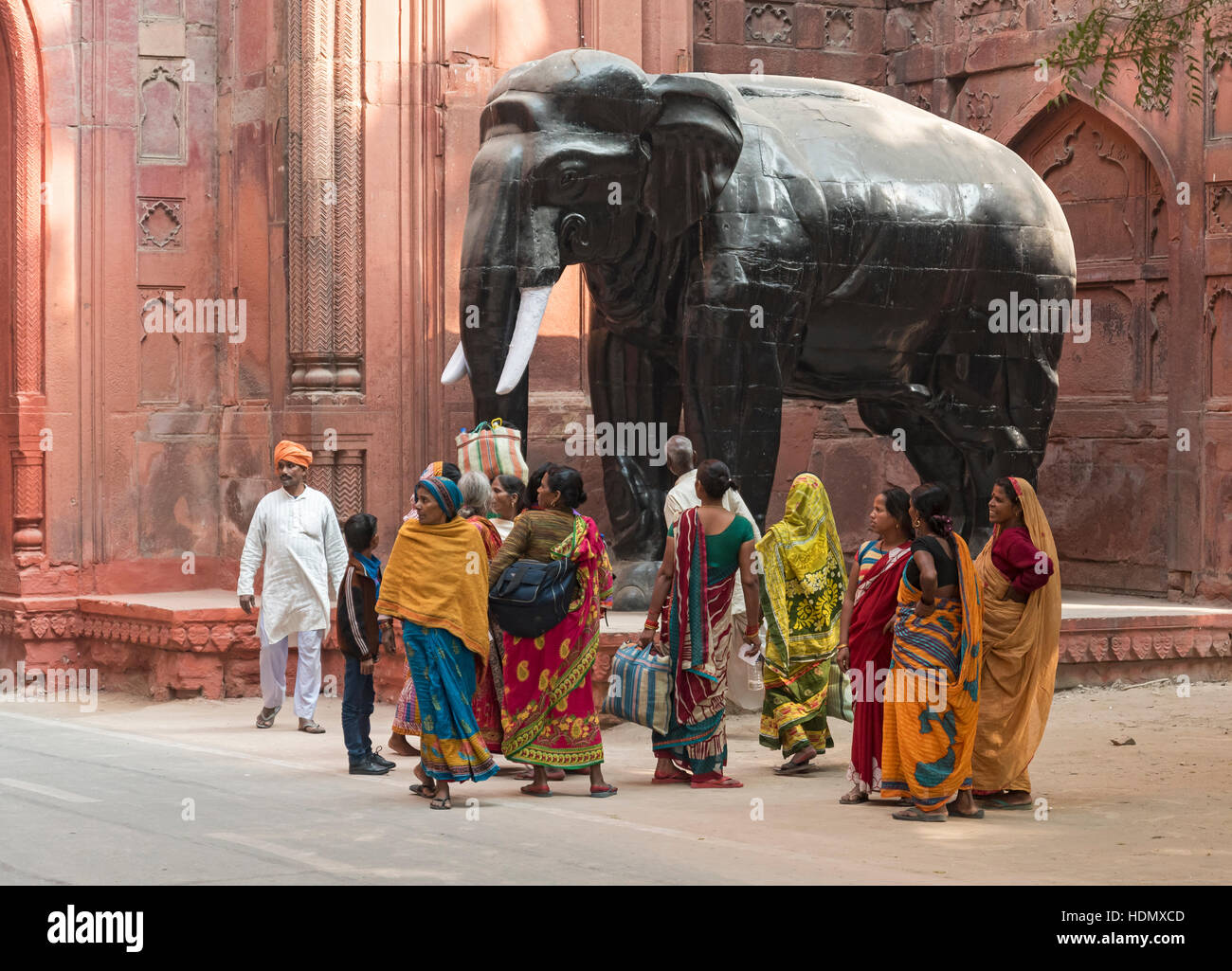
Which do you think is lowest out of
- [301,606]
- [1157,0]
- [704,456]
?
[301,606]

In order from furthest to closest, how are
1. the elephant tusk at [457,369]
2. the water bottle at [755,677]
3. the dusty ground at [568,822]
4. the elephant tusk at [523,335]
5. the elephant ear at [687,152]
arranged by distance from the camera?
the elephant tusk at [457,369]
the elephant ear at [687,152]
the elephant tusk at [523,335]
the water bottle at [755,677]
the dusty ground at [568,822]

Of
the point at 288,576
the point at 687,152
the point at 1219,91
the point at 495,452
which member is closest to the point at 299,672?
the point at 288,576

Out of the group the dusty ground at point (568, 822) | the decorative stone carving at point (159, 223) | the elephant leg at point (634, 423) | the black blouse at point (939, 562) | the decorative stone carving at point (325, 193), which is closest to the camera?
the dusty ground at point (568, 822)

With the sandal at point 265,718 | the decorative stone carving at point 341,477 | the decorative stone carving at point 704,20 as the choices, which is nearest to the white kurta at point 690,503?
the sandal at point 265,718

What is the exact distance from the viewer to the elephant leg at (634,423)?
415 inches

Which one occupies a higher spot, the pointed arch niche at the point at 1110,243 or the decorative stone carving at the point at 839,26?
the decorative stone carving at the point at 839,26

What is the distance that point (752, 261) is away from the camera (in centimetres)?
983

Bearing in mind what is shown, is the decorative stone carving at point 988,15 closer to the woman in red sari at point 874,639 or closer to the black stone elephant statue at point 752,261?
the black stone elephant statue at point 752,261

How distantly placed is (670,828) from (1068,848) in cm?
138

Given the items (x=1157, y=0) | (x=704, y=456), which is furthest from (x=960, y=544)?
(x=1157, y=0)

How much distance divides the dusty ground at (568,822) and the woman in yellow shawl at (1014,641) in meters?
0.22

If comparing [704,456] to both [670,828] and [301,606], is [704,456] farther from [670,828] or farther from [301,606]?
[670,828]

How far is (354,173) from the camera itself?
11.4 metres

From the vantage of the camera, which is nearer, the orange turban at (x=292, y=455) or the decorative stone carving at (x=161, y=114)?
the orange turban at (x=292, y=455)
